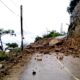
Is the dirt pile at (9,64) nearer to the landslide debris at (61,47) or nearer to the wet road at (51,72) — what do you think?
the wet road at (51,72)

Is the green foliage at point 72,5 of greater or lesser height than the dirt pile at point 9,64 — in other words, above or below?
above

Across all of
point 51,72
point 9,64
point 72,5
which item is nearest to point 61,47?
point 9,64

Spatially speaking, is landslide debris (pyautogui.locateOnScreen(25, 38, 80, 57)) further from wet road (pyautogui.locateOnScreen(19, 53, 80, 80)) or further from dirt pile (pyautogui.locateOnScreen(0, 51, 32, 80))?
wet road (pyautogui.locateOnScreen(19, 53, 80, 80))

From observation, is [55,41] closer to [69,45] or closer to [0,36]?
[69,45]

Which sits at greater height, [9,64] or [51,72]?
[51,72]

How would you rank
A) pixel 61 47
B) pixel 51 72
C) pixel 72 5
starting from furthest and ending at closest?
pixel 72 5
pixel 61 47
pixel 51 72

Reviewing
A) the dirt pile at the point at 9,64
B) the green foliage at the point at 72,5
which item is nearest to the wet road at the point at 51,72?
the dirt pile at the point at 9,64

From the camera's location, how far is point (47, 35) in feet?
230

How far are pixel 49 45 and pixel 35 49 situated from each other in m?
2.75

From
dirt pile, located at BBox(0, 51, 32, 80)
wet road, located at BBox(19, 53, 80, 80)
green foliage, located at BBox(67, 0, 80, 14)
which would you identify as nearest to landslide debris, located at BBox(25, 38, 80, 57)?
dirt pile, located at BBox(0, 51, 32, 80)

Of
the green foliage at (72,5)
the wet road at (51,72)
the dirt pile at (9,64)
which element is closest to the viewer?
the wet road at (51,72)

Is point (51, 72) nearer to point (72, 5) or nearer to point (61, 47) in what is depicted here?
point (61, 47)

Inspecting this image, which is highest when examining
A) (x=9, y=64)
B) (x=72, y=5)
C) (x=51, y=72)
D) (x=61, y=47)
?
(x=72, y=5)

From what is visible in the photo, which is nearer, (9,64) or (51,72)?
(51,72)
